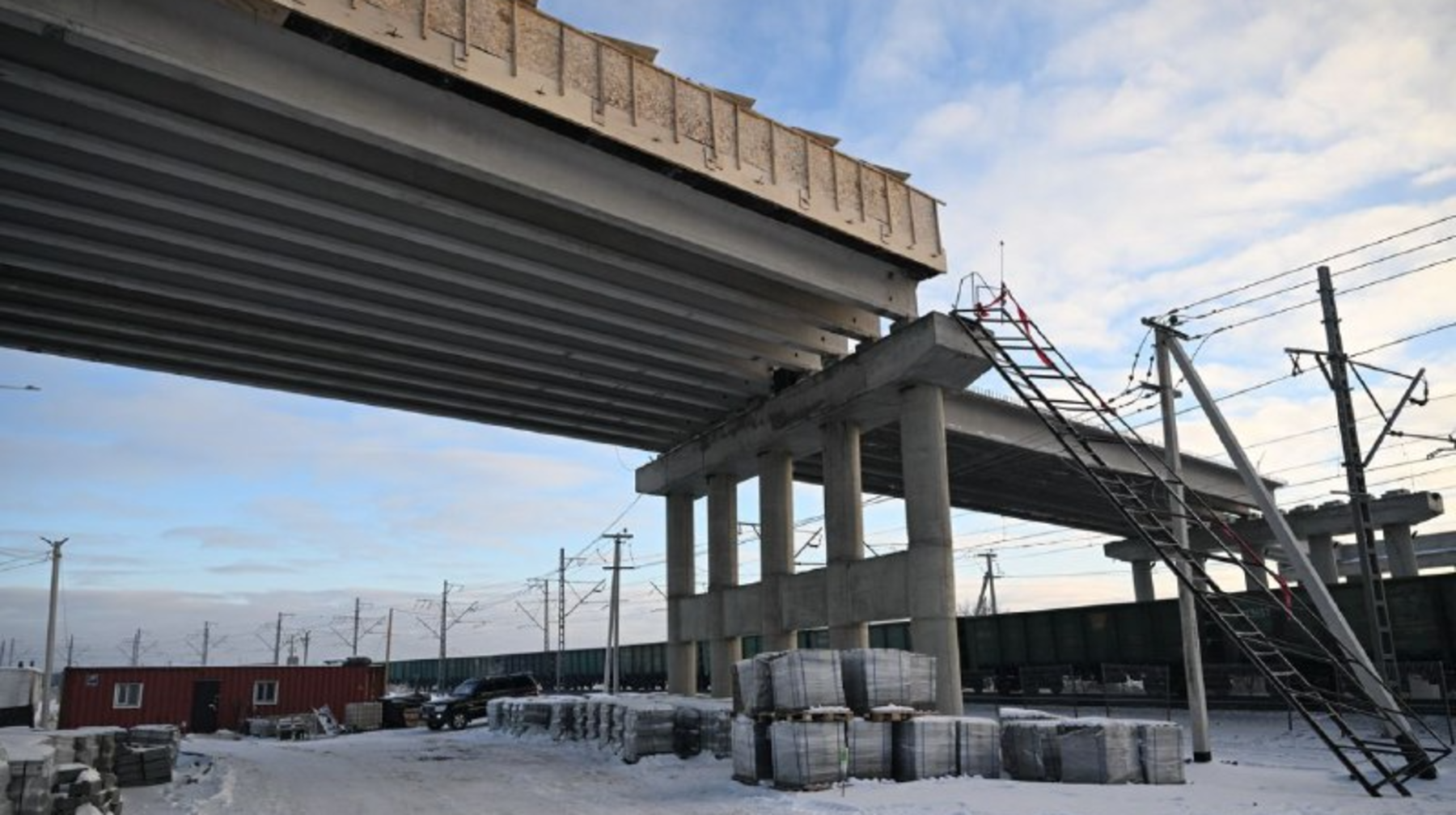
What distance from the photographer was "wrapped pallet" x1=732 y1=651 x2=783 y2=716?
15.7 m

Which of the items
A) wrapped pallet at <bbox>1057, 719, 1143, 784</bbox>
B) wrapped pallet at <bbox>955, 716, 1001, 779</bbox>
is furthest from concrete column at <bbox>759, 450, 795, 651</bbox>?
wrapped pallet at <bbox>1057, 719, 1143, 784</bbox>

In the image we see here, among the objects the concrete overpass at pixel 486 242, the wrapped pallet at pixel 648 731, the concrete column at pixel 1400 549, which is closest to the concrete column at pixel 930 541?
the concrete overpass at pixel 486 242

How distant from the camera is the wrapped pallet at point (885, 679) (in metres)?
16.0

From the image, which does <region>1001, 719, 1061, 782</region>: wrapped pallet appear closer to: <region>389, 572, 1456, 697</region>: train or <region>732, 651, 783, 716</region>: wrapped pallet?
<region>732, 651, 783, 716</region>: wrapped pallet

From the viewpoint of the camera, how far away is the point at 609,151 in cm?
1842

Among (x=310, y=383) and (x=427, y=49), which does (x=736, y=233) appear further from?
(x=310, y=383)

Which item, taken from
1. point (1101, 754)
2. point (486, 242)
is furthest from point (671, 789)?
point (486, 242)

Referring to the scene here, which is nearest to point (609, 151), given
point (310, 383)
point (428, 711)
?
point (310, 383)

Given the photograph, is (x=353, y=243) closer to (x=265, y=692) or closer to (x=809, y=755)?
(x=809, y=755)

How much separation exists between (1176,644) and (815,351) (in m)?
16.8

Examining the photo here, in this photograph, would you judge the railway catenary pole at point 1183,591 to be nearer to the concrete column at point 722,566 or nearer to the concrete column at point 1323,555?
the concrete column at point 722,566

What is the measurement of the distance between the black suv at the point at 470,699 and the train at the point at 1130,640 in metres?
14.5

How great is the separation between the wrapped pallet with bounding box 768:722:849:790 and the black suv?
23.8 meters

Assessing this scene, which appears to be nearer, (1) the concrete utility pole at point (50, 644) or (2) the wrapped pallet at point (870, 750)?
(2) the wrapped pallet at point (870, 750)
